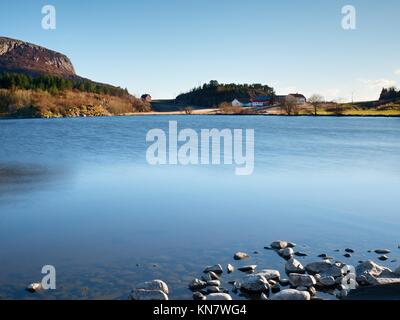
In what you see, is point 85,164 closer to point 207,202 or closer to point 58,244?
point 207,202

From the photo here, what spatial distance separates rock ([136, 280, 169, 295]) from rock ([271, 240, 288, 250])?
411 centimetres

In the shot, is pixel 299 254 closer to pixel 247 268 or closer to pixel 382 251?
pixel 247 268

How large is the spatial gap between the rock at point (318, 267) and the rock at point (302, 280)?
680mm

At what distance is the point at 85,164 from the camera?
106 ft

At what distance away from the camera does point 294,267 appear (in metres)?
9.70

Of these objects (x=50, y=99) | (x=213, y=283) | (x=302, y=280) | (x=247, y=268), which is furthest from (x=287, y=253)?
(x=50, y=99)

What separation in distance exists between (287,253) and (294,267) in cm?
122

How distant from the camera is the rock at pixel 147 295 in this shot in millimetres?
8141

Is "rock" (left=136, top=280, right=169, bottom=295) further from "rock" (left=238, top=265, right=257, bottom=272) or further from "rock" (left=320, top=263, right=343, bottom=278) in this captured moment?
Result: "rock" (left=320, top=263, right=343, bottom=278)

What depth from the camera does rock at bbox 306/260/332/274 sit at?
9667 mm

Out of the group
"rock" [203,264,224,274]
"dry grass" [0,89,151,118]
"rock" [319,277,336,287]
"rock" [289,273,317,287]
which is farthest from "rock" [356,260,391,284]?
"dry grass" [0,89,151,118]
